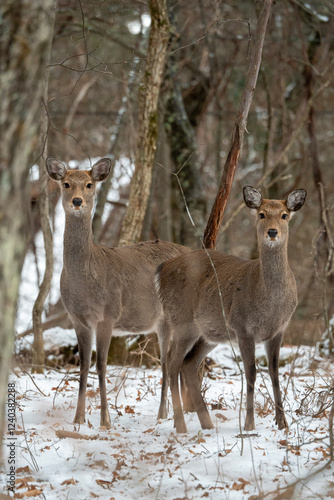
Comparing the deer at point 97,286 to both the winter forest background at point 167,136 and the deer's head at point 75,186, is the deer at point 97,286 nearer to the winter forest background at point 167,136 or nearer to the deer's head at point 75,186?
the deer's head at point 75,186

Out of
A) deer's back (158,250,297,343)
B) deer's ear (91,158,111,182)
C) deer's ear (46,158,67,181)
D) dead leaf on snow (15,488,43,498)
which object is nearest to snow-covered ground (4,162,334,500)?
dead leaf on snow (15,488,43,498)

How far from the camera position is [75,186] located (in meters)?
6.90

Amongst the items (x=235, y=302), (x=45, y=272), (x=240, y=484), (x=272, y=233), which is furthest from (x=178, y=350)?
(x=45, y=272)

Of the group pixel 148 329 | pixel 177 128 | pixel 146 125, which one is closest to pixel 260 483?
pixel 148 329

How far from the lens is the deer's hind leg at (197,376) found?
594cm

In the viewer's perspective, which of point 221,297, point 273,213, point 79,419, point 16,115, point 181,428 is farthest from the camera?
point 273,213

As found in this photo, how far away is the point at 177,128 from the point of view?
11828 millimetres

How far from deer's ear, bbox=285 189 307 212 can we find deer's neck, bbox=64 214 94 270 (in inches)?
76.9

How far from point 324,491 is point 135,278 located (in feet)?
11.1

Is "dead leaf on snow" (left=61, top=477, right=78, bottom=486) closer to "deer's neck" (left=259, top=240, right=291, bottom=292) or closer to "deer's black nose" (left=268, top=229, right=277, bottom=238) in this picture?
"deer's neck" (left=259, top=240, right=291, bottom=292)

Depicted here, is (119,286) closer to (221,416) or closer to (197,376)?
(197,376)

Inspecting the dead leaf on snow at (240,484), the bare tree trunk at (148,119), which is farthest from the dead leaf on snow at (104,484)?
the bare tree trunk at (148,119)

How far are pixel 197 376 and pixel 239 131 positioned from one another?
8.24 ft

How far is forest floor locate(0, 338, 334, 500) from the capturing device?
14.2 feet
